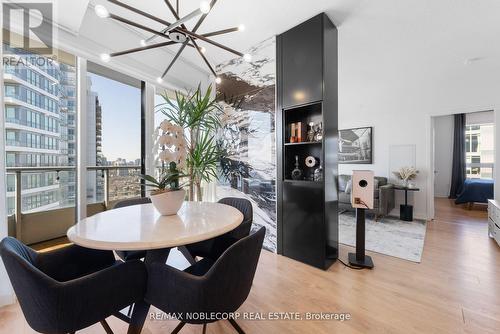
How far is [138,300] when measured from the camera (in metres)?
1.12

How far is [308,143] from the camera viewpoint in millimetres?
2525

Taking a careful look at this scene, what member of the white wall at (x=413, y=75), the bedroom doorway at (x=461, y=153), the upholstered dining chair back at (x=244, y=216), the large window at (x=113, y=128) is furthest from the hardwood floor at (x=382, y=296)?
the bedroom doorway at (x=461, y=153)

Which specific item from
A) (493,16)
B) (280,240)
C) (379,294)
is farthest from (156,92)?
(493,16)

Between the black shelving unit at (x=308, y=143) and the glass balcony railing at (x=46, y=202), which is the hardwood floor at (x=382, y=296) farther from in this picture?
the glass balcony railing at (x=46, y=202)

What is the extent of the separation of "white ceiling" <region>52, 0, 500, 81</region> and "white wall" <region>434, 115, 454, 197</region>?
358 centimetres

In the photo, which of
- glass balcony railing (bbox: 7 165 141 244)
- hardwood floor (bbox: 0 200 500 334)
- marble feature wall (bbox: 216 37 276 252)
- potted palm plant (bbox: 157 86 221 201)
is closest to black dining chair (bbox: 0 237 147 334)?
hardwood floor (bbox: 0 200 500 334)

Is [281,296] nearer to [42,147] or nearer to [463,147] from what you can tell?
[42,147]

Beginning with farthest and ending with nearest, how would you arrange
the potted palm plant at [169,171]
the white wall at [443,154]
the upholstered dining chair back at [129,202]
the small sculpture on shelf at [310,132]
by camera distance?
the white wall at [443,154], the small sculpture on shelf at [310,132], the upholstered dining chair back at [129,202], the potted palm plant at [169,171]

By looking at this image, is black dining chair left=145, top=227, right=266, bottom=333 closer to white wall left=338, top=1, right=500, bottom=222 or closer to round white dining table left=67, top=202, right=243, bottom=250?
round white dining table left=67, top=202, right=243, bottom=250

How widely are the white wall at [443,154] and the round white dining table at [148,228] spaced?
7499mm

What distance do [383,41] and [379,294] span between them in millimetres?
3052

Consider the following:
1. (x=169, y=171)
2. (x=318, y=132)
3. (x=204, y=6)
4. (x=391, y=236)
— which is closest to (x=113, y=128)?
(x=169, y=171)

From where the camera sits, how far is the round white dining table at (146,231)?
3.39ft

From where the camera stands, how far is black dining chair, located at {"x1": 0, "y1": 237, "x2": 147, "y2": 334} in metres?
0.88
